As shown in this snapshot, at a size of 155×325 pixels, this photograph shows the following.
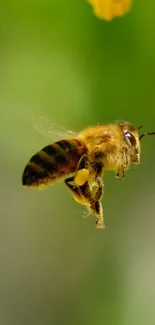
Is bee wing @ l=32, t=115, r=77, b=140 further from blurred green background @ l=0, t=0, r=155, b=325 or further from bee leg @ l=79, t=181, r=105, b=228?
blurred green background @ l=0, t=0, r=155, b=325

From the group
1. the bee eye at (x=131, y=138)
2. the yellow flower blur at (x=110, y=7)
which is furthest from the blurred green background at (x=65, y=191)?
the bee eye at (x=131, y=138)

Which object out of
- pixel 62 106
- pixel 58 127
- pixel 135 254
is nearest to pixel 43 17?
pixel 62 106

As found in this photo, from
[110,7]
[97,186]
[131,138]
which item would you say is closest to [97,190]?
[97,186]

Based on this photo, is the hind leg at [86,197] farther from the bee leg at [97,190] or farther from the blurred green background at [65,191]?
the blurred green background at [65,191]

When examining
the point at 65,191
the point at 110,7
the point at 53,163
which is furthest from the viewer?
the point at 65,191

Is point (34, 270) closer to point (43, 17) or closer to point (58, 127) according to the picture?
point (43, 17)

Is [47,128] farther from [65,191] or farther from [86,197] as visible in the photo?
[65,191]
